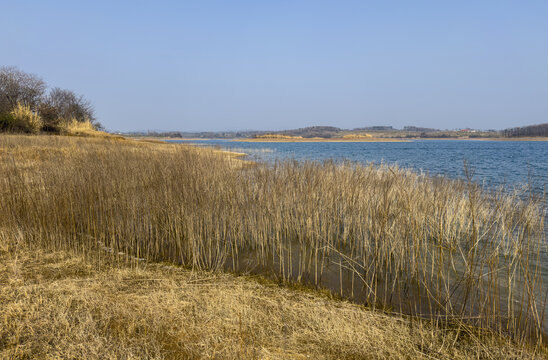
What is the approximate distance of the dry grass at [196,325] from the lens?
2.60 meters

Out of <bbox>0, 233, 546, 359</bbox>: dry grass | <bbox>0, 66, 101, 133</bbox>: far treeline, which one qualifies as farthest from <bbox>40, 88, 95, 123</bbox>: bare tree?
<bbox>0, 233, 546, 359</bbox>: dry grass

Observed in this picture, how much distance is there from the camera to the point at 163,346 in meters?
2.66

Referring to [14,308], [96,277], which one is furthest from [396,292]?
[14,308]

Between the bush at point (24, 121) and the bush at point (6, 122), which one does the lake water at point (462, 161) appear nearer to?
the bush at point (24, 121)

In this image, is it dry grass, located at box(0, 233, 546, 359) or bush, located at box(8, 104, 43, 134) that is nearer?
dry grass, located at box(0, 233, 546, 359)

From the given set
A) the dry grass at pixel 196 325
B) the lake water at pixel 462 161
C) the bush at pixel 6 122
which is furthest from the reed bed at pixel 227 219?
the bush at pixel 6 122

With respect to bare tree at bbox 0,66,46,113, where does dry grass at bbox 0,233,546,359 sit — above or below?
below

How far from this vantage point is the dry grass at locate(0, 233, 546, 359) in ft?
8.54

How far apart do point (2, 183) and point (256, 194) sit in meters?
4.82

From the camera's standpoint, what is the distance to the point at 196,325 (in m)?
2.99

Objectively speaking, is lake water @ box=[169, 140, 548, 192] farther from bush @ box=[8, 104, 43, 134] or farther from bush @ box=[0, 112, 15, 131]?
bush @ box=[0, 112, 15, 131]

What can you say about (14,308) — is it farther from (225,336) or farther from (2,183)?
(2,183)

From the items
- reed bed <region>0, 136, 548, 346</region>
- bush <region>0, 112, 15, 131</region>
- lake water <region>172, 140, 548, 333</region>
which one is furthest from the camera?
bush <region>0, 112, 15, 131</region>

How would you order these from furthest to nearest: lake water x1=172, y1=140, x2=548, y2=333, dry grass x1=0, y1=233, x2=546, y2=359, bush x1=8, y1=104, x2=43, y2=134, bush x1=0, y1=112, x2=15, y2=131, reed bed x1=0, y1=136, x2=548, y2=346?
1. bush x1=8, y1=104, x2=43, y2=134
2. bush x1=0, y1=112, x2=15, y2=131
3. lake water x1=172, y1=140, x2=548, y2=333
4. reed bed x1=0, y1=136, x2=548, y2=346
5. dry grass x1=0, y1=233, x2=546, y2=359
